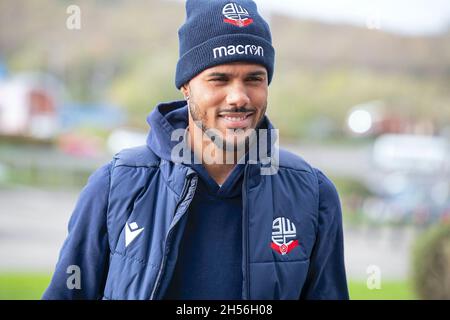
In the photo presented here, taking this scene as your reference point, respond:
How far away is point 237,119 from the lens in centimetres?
171

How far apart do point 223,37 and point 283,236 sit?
1.90 feet

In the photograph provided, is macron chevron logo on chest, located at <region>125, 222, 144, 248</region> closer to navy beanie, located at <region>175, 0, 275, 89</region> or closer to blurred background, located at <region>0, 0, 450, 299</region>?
navy beanie, located at <region>175, 0, 275, 89</region>

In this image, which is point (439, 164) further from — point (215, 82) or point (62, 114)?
point (215, 82)

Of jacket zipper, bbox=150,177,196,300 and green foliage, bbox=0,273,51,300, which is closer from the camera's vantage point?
jacket zipper, bbox=150,177,196,300

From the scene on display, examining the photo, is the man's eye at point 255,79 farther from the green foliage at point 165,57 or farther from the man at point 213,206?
A: the green foliage at point 165,57

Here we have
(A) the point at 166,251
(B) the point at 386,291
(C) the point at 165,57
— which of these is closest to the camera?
(A) the point at 166,251

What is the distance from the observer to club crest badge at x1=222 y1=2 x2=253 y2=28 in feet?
5.88

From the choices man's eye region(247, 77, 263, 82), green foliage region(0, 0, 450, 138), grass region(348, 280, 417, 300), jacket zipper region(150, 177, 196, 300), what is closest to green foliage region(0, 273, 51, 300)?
green foliage region(0, 0, 450, 138)

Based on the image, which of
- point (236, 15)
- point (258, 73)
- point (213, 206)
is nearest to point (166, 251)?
point (213, 206)

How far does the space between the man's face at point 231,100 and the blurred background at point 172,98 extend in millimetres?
3855

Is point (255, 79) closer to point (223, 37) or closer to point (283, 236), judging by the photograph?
point (223, 37)

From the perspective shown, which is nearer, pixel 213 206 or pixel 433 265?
pixel 213 206

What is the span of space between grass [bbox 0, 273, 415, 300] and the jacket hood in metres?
3.54
